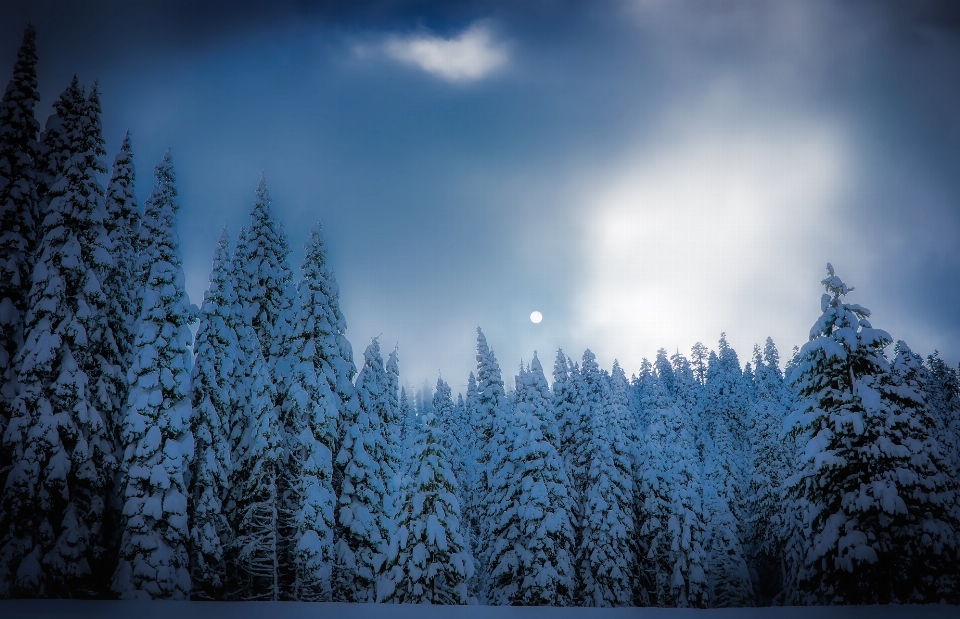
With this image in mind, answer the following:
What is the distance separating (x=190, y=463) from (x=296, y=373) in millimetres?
6150

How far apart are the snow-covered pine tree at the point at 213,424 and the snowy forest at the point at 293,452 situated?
0.12 m

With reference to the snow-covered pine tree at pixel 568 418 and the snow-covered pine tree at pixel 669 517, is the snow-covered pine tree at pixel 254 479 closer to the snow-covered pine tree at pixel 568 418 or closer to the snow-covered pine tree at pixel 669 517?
the snow-covered pine tree at pixel 568 418

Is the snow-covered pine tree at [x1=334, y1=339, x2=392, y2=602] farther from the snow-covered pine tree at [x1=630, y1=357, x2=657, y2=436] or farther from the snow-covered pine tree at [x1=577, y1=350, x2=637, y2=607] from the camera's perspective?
the snow-covered pine tree at [x1=630, y1=357, x2=657, y2=436]

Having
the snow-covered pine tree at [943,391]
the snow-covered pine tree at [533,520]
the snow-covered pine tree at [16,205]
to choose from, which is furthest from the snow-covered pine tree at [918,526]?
the snow-covered pine tree at [943,391]

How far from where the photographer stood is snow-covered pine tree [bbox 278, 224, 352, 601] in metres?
22.7

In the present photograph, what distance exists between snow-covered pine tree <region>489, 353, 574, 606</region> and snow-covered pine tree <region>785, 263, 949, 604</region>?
502 inches

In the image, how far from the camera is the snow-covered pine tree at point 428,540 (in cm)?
2130

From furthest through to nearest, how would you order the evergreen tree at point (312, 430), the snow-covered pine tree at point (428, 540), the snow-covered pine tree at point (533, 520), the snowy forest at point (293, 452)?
the snow-covered pine tree at point (533, 520), the evergreen tree at point (312, 430), the snow-covered pine tree at point (428, 540), the snowy forest at point (293, 452)

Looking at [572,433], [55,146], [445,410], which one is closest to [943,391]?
[572,433]

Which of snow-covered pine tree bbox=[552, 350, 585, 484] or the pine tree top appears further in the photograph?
snow-covered pine tree bbox=[552, 350, 585, 484]

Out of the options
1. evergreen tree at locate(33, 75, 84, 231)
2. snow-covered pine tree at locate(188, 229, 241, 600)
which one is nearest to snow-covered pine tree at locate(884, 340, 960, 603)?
snow-covered pine tree at locate(188, 229, 241, 600)

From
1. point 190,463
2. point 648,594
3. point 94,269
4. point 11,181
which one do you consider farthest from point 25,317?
point 648,594

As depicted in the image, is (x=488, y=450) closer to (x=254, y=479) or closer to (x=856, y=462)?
(x=254, y=479)

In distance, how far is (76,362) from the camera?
18.9 metres
